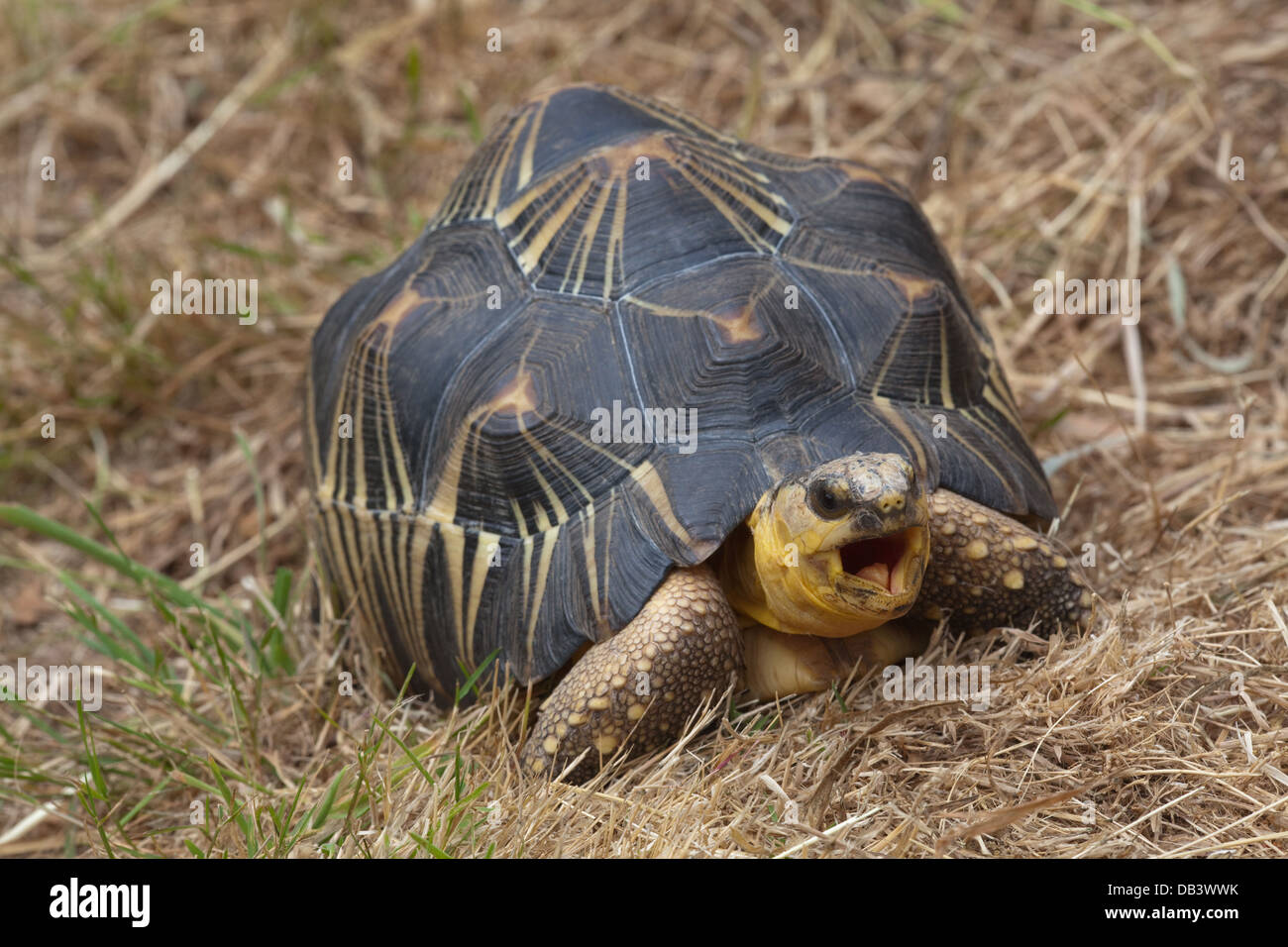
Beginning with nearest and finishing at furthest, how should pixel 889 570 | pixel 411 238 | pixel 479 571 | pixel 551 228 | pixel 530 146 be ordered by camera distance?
1. pixel 889 570
2. pixel 479 571
3. pixel 551 228
4. pixel 530 146
5. pixel 411 238

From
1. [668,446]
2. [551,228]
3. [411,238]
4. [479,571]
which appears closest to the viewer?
[668,446]

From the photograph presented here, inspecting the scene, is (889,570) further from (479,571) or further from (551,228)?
(551,228)

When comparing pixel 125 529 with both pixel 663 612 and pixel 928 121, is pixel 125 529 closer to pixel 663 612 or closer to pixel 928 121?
pixel 663 612

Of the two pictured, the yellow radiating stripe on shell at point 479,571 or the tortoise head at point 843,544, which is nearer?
the tortoise head at point 843,544

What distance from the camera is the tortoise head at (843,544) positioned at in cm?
217

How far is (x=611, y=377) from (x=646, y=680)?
655 mm

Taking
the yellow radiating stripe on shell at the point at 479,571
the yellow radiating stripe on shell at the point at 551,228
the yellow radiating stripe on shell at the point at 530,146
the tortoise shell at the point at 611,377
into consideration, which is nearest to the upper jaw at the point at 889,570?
the tortoise shell at the point at 611,377

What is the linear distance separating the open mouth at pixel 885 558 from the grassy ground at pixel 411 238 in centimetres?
34

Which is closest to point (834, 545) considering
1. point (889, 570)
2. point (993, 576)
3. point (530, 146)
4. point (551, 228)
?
point (889, 570)

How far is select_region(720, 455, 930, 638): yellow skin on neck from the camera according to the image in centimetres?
217

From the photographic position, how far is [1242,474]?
339 cm

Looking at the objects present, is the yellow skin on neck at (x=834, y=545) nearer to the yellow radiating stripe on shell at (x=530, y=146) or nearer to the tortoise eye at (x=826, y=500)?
the tortoise eye at (x=826, y=500)

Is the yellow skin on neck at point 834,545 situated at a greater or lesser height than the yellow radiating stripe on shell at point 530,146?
lesser

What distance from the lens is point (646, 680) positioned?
8.04 feet
